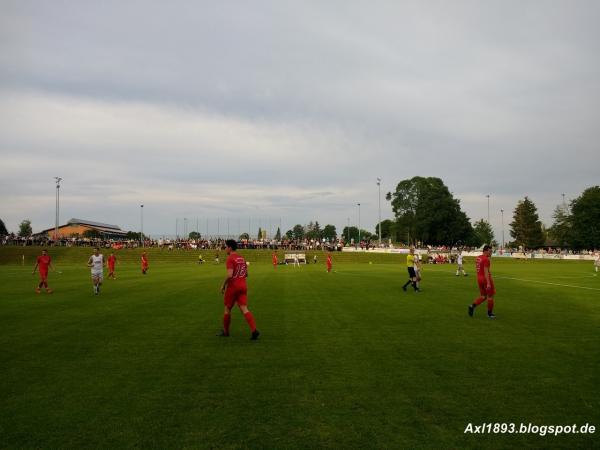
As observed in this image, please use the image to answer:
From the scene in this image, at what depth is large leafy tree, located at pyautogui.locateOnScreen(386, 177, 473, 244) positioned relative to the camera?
92.6m

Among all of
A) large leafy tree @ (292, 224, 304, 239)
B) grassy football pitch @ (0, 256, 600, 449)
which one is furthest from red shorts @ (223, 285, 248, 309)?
large leafy tree @ (292, 224, 304, 239)

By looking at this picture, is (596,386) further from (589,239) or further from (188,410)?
(589,239)

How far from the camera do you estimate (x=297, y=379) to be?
684 centimetres

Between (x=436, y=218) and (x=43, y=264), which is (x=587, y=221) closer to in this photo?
(x=436, y=218)

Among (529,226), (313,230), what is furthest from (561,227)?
(313,230)

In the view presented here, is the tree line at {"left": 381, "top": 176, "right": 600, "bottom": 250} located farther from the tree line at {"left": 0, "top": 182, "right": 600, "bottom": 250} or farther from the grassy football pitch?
the grassy football pitch

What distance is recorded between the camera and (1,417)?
5.40 metres

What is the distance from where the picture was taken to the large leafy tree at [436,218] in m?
A: 92.6

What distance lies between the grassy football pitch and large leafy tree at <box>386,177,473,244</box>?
81.5 m

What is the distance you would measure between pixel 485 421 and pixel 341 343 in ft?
14.0

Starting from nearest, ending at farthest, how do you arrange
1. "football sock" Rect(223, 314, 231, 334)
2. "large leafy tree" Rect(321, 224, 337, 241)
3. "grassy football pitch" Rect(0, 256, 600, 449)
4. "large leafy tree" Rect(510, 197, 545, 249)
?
"grassy football pitch" Rect(0, 256, 600, 449)
"football sock" Rect(223, 314, 231, 334)
"large leafy tree" Rect(510, 197, 545, 249)
"large leafy tree" Rect(321, 224, 337, 241)

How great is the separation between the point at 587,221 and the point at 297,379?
4136 inches

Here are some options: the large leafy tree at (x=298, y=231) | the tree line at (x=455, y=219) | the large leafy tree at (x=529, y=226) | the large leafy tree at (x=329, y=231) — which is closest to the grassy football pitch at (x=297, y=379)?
the tree line at (x=455, y=219)

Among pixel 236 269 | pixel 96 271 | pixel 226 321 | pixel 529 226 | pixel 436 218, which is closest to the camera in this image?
pixel 236 269
